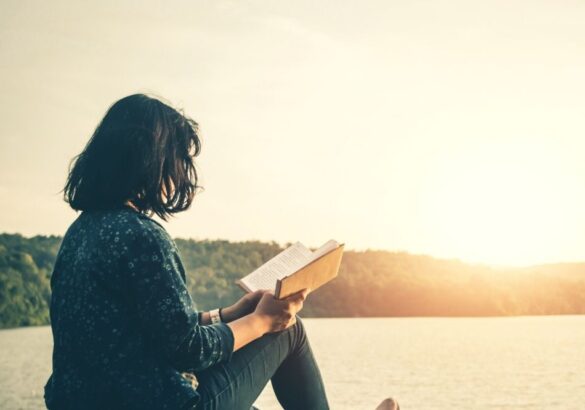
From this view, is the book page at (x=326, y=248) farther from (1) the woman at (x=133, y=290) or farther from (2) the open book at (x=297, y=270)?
(1) the woman at (x=133, y=290)

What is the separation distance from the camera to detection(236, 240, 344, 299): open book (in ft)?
5.94

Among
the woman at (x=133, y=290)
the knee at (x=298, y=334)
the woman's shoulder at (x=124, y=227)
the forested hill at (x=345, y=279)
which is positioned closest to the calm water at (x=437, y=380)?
the knee at (x=298, y=334)

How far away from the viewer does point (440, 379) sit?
6898mm

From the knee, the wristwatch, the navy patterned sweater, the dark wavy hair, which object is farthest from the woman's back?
the wristwatch

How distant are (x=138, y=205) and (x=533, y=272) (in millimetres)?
21359

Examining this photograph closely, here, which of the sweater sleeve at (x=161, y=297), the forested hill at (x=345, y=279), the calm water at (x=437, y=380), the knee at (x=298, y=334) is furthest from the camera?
the forested hill at (x=345, y=279)

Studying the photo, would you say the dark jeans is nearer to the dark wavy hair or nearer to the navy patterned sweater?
the navy patterned sweater

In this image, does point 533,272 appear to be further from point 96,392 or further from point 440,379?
point 96,392

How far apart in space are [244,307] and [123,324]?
654 millimetres

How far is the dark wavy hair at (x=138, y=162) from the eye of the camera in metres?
1.54

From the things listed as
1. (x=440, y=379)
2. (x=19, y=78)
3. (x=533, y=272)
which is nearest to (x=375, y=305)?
(x=533, y=272)

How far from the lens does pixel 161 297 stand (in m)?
1.42

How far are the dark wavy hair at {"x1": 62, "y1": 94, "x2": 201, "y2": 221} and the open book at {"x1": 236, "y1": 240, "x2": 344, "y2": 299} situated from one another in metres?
0.37

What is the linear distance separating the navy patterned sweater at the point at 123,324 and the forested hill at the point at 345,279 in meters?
26.9
